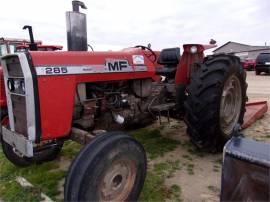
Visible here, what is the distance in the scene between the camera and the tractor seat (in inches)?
175

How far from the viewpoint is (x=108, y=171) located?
2.38 m

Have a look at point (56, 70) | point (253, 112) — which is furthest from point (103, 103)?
point (253, 112)

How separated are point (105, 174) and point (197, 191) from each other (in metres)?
1.07

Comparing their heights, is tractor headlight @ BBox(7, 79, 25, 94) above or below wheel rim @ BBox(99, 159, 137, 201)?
above

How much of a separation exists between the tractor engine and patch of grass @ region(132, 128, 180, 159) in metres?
0.50

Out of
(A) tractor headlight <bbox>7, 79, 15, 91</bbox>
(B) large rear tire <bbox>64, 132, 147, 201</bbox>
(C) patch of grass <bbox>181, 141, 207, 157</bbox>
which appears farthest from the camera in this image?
(C) patch of grass <bbox>181, 141, 207, 157</bbox>

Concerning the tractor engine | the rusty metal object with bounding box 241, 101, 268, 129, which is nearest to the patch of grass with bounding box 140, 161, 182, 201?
the tractor engine

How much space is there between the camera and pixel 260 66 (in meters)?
17.6

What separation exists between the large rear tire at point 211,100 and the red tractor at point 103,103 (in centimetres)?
1

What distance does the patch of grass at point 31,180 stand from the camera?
2.92 m

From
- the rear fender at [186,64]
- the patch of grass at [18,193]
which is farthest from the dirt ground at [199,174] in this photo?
the patch of grass at [18,193]

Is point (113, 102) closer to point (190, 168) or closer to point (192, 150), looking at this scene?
point (190, 168)

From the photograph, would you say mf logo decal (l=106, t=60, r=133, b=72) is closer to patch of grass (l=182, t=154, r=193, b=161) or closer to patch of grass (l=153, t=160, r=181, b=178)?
patch of grass (l=153, t=160, r=181, b=178)

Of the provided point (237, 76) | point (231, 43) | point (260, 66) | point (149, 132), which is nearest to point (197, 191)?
point (237, 76)
